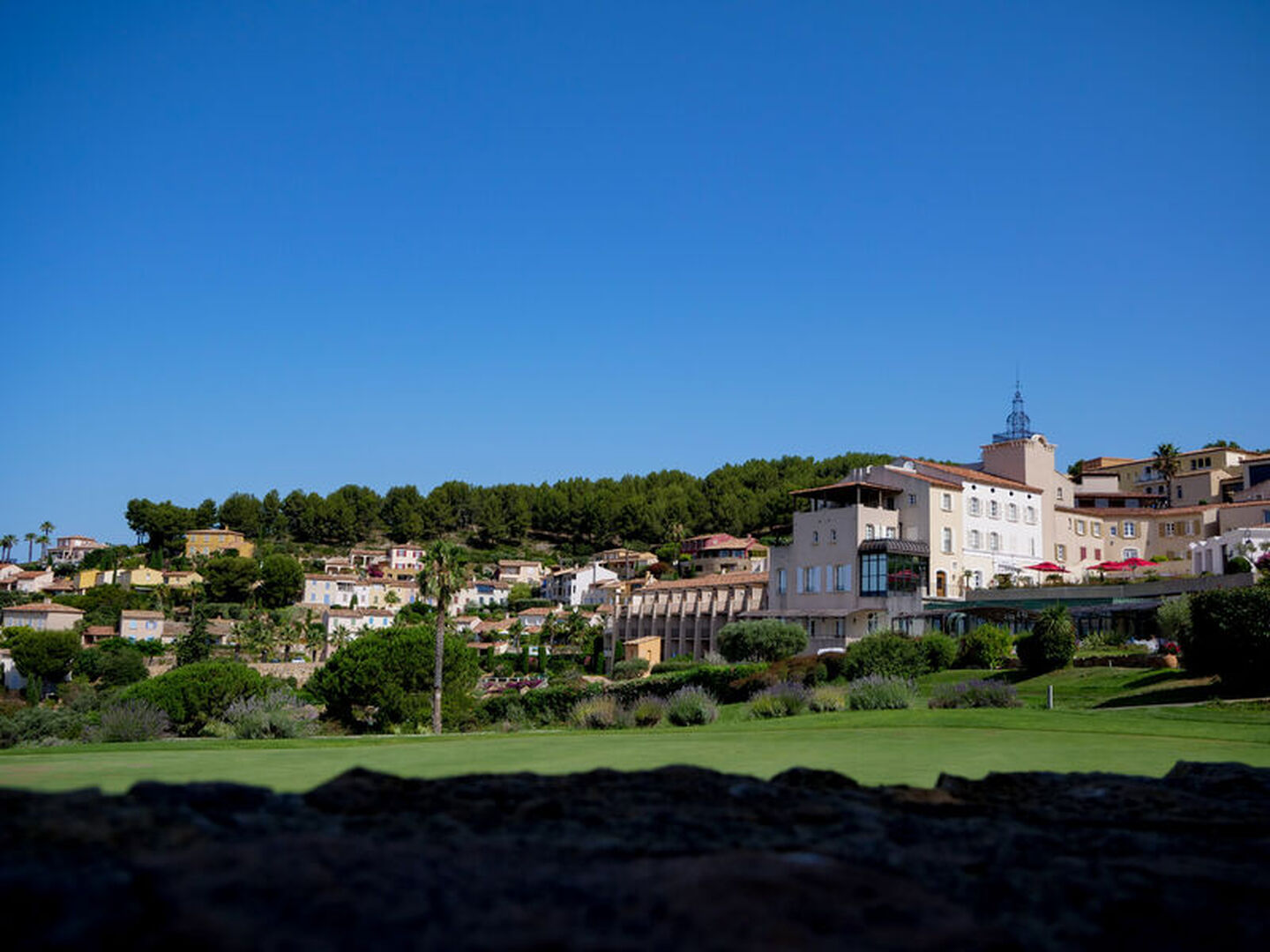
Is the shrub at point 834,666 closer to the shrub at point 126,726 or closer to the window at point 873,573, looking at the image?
the window at point 873,573

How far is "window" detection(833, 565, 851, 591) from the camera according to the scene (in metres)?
66.9

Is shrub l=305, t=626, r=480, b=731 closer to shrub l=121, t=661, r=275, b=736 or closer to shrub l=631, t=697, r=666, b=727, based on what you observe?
shrub l=121, t=661, r=275, b=736

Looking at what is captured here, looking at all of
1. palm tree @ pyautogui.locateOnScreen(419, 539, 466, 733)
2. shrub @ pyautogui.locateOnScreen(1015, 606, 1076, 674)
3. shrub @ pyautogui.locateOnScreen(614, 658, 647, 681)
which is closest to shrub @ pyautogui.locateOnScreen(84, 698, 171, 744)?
palm tree @ pyautogui.locateOnScreen(419, 539, 466, 733)

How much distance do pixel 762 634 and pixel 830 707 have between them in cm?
3104

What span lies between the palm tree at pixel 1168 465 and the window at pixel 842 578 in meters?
39.1

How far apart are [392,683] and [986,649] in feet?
88.6

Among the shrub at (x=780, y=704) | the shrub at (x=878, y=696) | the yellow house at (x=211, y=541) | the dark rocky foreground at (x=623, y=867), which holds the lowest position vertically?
the shrub at (x=780, y=704)

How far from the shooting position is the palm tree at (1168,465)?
90.2 meters

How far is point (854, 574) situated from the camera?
66562mm

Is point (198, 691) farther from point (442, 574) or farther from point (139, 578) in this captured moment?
point (139, 578)

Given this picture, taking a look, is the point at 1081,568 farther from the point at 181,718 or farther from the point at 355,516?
the point at 355,516

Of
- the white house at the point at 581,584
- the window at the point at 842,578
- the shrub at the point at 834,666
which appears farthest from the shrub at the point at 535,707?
the white house at the point at 581,584

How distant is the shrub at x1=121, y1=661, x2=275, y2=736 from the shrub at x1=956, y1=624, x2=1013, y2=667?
31322 mm

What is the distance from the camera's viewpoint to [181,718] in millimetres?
44812
